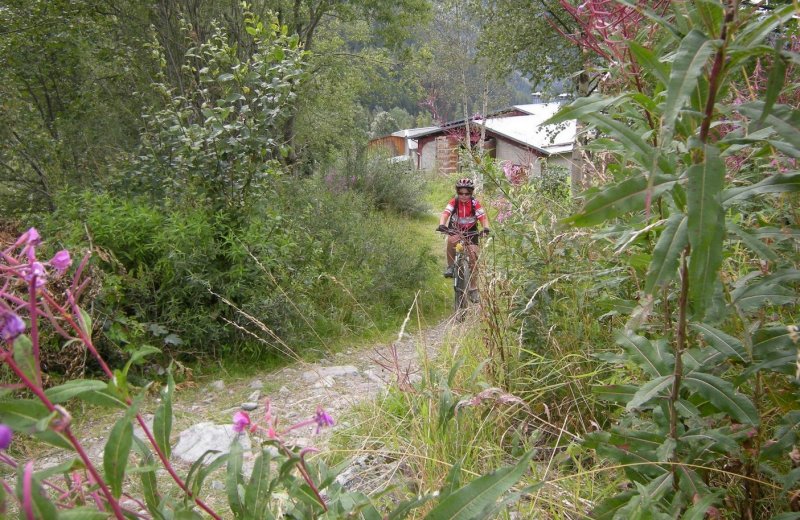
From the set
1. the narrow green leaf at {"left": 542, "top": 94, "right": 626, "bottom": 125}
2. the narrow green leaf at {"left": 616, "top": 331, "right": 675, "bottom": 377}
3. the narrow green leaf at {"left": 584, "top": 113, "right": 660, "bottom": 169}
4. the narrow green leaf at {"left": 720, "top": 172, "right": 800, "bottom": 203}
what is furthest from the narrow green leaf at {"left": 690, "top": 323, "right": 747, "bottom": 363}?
the narrow green leaf at {"left": 542, "top": 94, "right": 626, "bottom": 125}

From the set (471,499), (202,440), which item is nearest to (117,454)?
(471,499)

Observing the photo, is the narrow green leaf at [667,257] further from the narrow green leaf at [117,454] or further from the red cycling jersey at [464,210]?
the red cycling jersey at [464,210]

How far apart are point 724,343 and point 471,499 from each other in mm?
962

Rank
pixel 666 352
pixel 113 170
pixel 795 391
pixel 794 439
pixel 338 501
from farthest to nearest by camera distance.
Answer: pixel 113 170 → pixel 666 352 → pixel 795 391 → pixel 794 439 → pixel 338 501

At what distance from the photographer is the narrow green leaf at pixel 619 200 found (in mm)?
1274

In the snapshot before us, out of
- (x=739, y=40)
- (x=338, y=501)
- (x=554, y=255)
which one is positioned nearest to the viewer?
(x=739, y=40)

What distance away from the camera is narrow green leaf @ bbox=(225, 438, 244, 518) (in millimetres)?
1168

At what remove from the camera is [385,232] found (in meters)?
9.73

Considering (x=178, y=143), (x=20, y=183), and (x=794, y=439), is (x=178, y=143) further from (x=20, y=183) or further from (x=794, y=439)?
(x=794, y=439)

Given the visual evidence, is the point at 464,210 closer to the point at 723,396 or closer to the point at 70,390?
the point at 723,396

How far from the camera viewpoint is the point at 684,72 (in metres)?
1.11

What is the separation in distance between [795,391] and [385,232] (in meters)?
8.16

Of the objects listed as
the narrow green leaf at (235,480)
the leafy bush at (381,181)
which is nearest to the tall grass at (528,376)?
the narrow green leaf at (235,480)

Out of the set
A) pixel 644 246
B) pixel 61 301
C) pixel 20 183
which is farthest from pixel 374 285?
pixel 644 246
